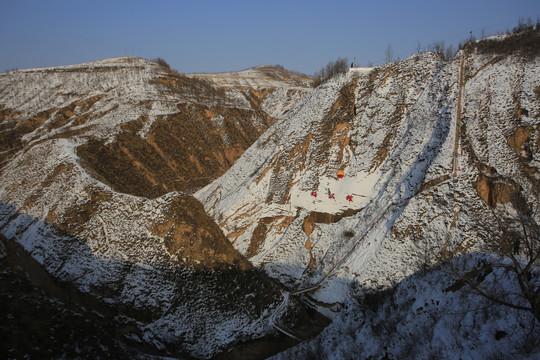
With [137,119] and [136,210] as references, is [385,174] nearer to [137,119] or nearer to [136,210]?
[136,210]

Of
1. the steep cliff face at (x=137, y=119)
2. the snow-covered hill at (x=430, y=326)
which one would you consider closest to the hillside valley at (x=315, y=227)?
the snow-covered hill at (x=430, y=326)

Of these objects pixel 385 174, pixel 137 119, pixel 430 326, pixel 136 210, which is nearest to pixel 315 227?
pixel 385 174

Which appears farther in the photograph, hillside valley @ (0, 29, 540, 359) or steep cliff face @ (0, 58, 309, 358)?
steep cliff face @ (0, 58, 309, 358)

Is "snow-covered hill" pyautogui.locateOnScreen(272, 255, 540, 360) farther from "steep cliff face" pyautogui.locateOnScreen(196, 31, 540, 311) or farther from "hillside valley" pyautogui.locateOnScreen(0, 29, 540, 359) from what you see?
"steep cliff face" pyautogui.locateOnScreen(196, 31, 540, 311)

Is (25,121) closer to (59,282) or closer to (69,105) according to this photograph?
(69,105)

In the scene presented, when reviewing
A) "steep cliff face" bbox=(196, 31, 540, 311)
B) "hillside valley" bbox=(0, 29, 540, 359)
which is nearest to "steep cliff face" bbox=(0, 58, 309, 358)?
"hillside valley" bbox=(0, 29, 540, 359)

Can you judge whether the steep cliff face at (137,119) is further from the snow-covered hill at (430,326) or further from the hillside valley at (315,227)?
the snow-covered hill at (430,326)

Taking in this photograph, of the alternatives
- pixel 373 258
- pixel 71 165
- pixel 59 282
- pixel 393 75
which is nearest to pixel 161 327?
pixel 59 282
